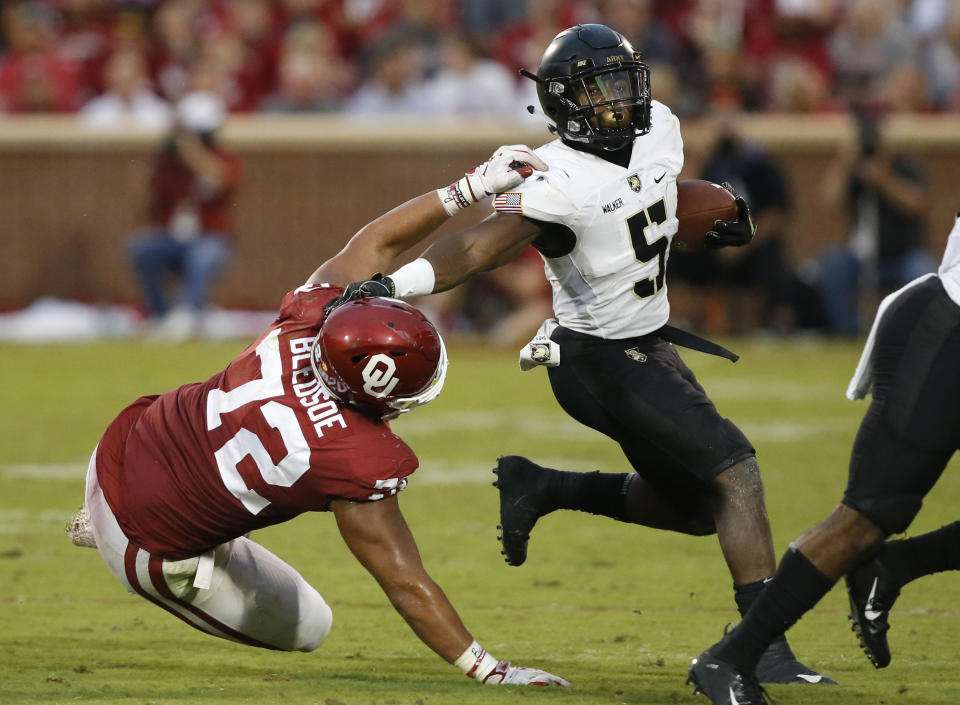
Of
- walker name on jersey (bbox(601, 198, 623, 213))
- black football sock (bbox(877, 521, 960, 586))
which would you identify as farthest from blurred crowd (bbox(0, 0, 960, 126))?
black football sock (bbox(877, 521, 960, 586))

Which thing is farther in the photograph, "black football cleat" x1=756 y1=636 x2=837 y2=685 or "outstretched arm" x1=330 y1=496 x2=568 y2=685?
"black football cleat" x1=756 y1=636 x2=837 y2=685

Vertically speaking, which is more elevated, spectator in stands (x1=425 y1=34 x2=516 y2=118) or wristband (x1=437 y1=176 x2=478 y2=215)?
wristband (x1=437 y1=176 x2=478 y2=215)

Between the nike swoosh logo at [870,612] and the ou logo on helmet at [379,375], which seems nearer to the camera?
the ou logo on helmet at [379,375]

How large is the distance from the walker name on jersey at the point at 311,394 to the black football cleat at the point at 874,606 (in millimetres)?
1411

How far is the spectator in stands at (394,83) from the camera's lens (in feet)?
43.7

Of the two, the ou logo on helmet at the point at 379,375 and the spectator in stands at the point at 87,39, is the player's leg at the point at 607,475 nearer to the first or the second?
the ou logo on helmet at the point at 379,375

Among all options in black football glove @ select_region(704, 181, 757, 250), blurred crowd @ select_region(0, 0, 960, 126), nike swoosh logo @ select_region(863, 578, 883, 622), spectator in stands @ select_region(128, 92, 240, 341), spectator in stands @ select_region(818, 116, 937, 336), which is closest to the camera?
nike swoosh logo @ select_region(863, 578, 883, 622)

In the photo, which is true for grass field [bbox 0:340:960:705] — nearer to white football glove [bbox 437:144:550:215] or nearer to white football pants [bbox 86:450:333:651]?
white football pants [bbox 86:450:333:651]

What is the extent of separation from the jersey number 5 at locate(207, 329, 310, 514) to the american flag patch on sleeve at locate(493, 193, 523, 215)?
0.77 metres

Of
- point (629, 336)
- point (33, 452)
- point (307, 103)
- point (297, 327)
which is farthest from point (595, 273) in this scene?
point (307, 103)

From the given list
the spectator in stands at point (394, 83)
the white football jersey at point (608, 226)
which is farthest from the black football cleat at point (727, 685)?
the spectator in stands at point (394, 83)

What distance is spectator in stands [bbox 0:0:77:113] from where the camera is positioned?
14.0 metres

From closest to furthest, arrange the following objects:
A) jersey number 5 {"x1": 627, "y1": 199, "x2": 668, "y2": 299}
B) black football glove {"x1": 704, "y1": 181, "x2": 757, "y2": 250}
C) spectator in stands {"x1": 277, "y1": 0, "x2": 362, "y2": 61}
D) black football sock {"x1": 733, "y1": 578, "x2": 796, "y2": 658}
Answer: black football sock {"x1": 733, "y1": 578, "x2": 796, "y2": 658} → jersey number 5 {"x1": 627, "y1": 199, "x2": 668, "y2": 299} → black football glove {"x1": 704, "y1": 181, "x2": 757, "y2": 250} → spectator in stands {"x1": 277, "y1": 0, "x2": 362, "y2": 61}

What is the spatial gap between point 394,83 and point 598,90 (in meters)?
9.20
